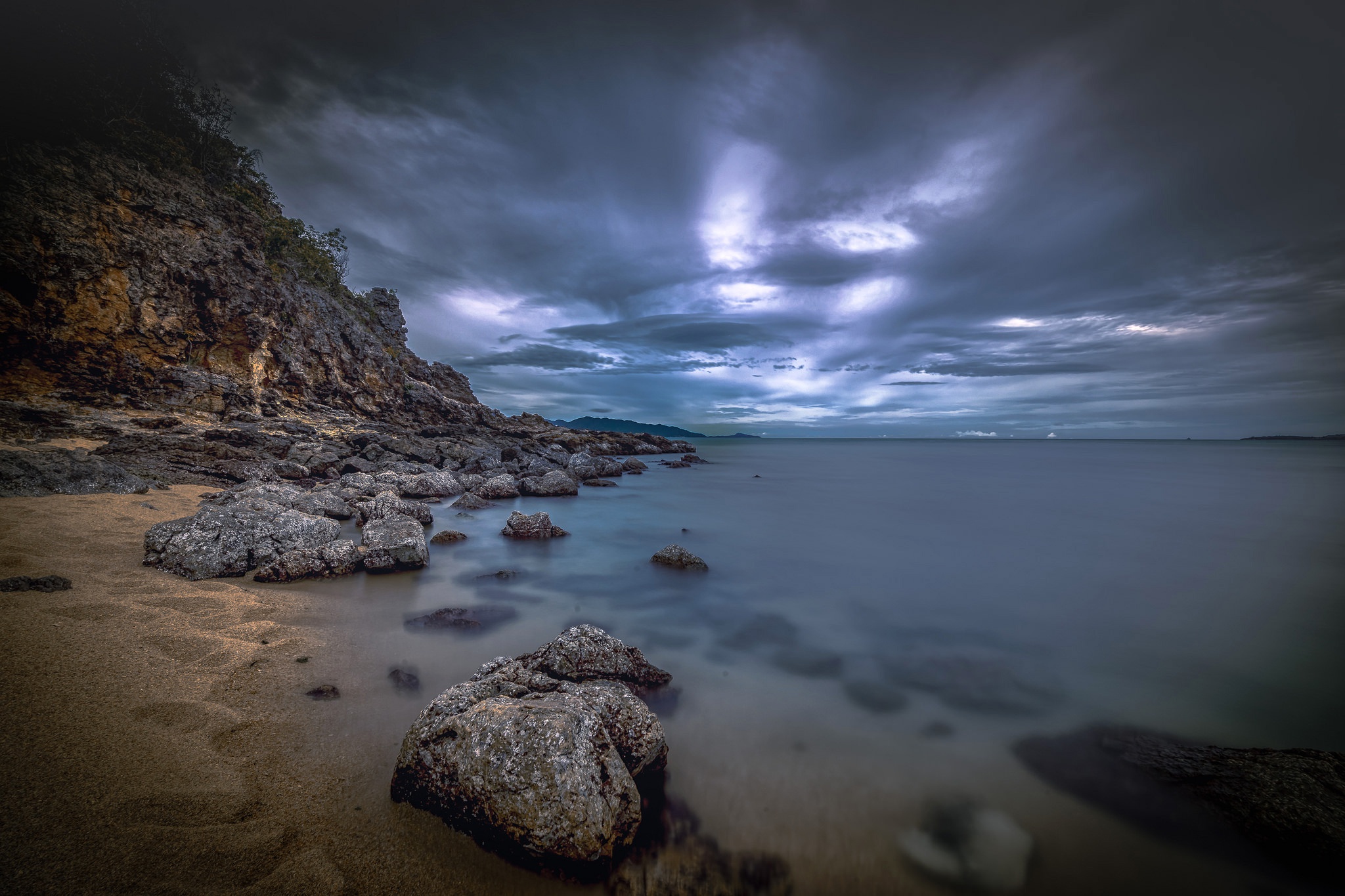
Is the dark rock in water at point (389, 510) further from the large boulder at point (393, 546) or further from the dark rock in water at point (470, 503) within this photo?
the dark rock in water at point (470, 503)

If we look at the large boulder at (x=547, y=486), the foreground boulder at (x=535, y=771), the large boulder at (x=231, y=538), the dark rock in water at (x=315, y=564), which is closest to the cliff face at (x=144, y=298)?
the large boulder at (x=547, y=486)

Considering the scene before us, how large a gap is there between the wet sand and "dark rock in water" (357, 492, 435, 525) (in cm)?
440

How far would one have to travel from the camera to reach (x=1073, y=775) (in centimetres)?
363

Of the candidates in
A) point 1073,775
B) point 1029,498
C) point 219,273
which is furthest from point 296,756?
point 1029,498

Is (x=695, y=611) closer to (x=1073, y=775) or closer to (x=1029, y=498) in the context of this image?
(x=1073, y=775)

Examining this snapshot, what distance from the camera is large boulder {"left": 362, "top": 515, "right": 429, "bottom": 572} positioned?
6742 millimetres

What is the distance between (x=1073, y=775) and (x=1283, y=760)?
4.37ft

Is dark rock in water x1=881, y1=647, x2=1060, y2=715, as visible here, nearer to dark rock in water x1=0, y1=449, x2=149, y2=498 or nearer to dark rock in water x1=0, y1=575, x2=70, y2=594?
dark rock in water x1=0, y1=575, x2=70, y2=594

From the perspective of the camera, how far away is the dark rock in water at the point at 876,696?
447 centimetres

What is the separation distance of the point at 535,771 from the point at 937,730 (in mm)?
3628

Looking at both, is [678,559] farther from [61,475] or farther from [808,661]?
[61,475]

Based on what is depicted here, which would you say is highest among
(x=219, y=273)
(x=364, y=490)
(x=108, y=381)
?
(x=219, y=273)

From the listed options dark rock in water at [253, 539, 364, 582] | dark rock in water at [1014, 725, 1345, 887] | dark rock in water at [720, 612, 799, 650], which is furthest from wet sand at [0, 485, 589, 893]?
dark rock in water at [1014, 725, 1345, 887]

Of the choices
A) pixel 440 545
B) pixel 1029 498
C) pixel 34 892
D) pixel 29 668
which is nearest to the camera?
pixel 34 892
